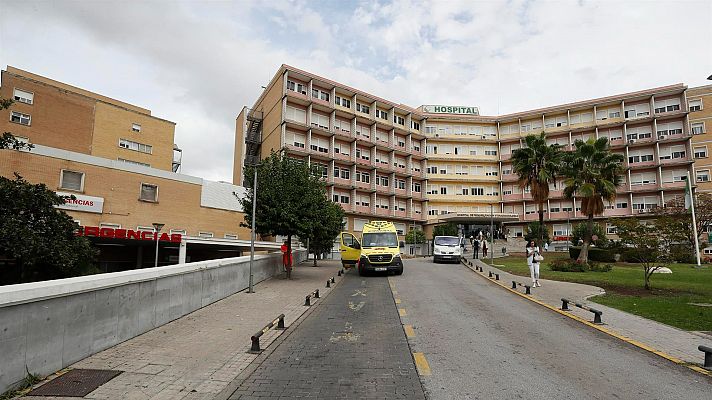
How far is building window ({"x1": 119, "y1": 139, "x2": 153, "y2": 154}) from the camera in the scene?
3866cm

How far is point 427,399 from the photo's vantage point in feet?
16.0

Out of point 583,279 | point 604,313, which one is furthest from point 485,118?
point 604,313

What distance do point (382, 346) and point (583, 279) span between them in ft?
51.6

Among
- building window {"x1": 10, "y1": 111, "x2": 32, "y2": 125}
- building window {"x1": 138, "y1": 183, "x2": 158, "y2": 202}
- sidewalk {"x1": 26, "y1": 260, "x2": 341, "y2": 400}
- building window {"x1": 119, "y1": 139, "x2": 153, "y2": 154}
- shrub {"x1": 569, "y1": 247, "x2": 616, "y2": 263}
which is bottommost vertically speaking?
sidewalk {"x1": 26, "y1": 260, "x2": 341, "y2": 400}

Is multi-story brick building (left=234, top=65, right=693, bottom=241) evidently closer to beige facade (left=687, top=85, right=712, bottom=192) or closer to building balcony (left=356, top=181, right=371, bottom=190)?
building balcony (left=356, top=181, right=371, bottom=190)

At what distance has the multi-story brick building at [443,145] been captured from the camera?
51.5 metres

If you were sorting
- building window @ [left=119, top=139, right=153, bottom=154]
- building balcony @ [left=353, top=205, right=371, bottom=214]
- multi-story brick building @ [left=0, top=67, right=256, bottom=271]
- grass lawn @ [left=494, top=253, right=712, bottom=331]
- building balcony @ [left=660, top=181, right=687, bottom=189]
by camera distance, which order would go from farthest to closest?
building balcony @ [left=353, top=205, right=371, bottom=214] < building balcony @ [left=660, top=181, right=687, bottom=189] < building window @ [left=119, top=139, right=153, bottom=154] < multi-story brick building @ [left=0, top=67, right=256, bottom=271] < grass lawn @ [left=494, top=253, right=712, bottom=331]

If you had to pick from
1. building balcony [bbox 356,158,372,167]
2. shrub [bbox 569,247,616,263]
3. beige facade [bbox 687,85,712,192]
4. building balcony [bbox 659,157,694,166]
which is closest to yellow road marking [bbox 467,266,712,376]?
shrub [bbox 569,247,616,263]

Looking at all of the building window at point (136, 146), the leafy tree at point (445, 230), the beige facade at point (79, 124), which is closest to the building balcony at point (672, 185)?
the leafy tree at point (445, 230)

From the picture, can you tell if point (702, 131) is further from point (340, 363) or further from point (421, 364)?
point (340, 363)

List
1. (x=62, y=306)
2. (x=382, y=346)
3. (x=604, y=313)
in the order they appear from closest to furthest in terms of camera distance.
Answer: (x=62, y=306)
(x=382, y=346)
(x=604, y=313)

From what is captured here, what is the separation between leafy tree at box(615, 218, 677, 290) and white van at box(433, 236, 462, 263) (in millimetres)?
15439

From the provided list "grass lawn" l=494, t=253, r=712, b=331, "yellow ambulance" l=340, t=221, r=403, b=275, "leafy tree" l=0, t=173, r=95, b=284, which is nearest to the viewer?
"grass lawn" l=494, t=253, r=712, b=331

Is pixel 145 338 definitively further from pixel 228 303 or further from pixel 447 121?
pixel 447 121
